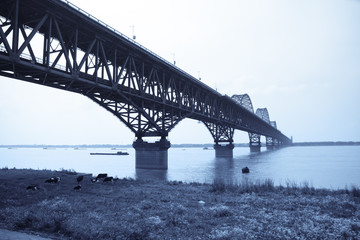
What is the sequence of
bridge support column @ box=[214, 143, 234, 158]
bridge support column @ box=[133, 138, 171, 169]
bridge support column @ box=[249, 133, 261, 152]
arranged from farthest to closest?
bridge support column @ box=[249, 133, 261, 152] < bridge support column @ box=[214, 143, 234, 158] < bridge support column @ box=[133, 138, 171, 169]

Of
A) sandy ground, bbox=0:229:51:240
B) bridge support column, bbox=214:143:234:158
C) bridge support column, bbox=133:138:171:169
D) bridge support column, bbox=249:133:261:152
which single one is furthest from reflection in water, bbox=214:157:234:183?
bridge support column, bbox=249:133:261:152

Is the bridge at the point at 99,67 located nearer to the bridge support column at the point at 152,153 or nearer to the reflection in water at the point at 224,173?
the bridge support column at the point at 152,153

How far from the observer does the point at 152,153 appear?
45219mm

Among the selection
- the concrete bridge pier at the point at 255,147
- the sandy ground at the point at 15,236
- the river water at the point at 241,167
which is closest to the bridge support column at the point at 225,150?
the river water at the point at 241,167

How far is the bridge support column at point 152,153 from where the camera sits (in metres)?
44.5

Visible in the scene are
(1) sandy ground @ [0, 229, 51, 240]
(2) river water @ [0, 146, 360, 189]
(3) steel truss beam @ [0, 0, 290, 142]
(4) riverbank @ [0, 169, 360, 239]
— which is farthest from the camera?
(2) river water @ [0, 146, 360, 189]

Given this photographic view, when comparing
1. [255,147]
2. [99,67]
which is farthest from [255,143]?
[99,67]

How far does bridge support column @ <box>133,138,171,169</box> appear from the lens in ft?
146

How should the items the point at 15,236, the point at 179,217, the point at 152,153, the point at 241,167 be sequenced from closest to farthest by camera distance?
the point at 15,236
the point at 179,217
the point at 152,153
the point at 241,167

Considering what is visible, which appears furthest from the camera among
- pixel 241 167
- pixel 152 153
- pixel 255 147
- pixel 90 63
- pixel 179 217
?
pixel 255 147

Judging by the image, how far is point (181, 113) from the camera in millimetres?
53281

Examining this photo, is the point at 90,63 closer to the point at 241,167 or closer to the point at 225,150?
the point at 241,167

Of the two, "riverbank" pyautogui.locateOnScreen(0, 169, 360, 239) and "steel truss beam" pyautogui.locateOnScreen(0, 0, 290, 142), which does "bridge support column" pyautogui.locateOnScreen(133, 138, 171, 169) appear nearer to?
"steel truss beam" pyautogui.locateOnScreen(0, 0, 290, 142)

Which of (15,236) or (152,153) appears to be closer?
(15,236)
